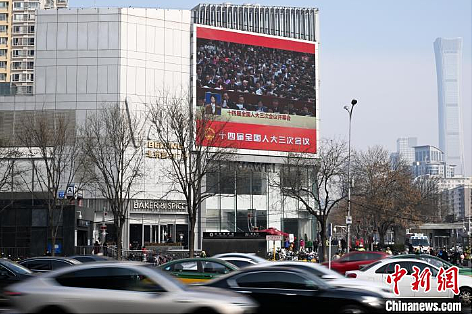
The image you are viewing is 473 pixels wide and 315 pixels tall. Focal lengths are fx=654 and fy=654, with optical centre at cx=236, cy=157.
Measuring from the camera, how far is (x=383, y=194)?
2285 inches

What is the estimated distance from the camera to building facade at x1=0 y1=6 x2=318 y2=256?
65.4 meters

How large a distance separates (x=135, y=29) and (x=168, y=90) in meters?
7.47

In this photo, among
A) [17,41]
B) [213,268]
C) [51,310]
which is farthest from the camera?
[17,41]

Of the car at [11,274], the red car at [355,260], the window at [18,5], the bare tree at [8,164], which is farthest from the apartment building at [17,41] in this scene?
the car at [11,274]

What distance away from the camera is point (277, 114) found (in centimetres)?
6956

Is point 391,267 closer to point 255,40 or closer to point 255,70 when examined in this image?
point 255,70

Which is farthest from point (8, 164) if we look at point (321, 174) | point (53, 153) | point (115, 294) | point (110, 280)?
point (115, 294)

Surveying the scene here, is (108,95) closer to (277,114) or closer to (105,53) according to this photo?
(105,53)

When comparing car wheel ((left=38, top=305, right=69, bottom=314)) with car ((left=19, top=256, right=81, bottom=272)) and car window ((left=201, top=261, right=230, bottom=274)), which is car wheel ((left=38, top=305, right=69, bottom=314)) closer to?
car window ((left=201, top=261, right=230, bottom=274))

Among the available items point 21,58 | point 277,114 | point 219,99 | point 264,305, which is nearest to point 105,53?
point 219,99

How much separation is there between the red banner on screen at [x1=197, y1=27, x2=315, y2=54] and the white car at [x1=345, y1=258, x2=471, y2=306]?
4908 centimetres

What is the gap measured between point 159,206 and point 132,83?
1281cm

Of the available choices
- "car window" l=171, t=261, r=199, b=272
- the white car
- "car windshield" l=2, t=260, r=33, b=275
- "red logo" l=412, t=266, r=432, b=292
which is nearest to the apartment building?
"car windshield" l=2, t=260, r=33, b=275

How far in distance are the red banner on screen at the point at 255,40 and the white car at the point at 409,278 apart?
4908 centimetres
